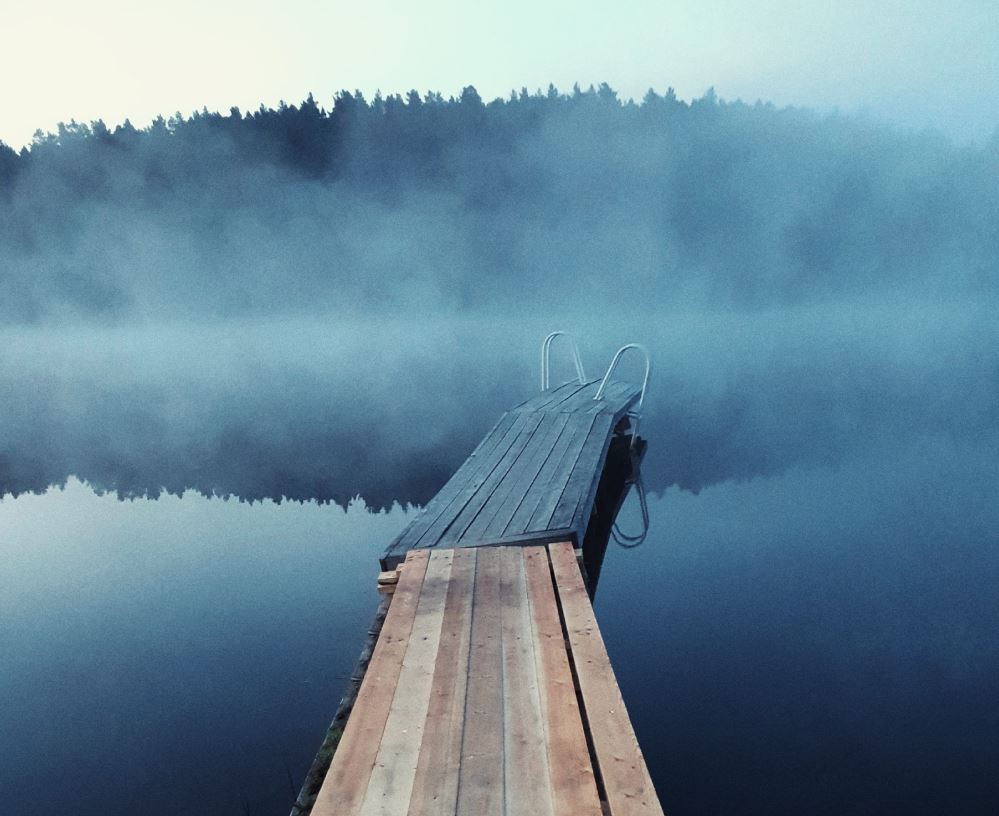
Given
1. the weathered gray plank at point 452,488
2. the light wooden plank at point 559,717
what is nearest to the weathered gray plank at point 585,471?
the weathered gray plank at point 452,488

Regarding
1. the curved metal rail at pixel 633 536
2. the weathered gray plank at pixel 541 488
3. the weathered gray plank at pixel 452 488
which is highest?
the weathered gray plank at pixel 541 488

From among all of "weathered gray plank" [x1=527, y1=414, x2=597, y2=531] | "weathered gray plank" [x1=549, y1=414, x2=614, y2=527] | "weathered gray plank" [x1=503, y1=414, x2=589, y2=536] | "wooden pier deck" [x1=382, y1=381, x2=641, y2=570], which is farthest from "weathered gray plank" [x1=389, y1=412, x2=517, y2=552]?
"weathered gray plank" [x1=549, y1=414, x2=614, y2=527]

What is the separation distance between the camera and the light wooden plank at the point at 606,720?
210cm

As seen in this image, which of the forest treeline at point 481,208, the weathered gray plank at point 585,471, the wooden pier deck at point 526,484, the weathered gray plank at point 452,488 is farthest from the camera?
the forest treeline at point 481,208

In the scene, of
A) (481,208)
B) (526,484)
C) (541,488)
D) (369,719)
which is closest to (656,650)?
(541,488)

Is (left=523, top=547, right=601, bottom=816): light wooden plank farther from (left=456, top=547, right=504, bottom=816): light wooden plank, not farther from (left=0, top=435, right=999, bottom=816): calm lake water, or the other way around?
(left=0, top=435, right=999, bottom=816): calm lake water

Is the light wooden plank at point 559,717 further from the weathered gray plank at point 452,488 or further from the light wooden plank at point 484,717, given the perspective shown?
the weathered gray plank at point 452,488

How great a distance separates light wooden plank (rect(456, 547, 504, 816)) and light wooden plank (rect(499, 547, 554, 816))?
0.03 meters

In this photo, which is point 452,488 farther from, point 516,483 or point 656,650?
point 656,650

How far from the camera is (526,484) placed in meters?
5.94

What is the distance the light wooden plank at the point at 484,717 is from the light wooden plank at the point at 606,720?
0.33 metres

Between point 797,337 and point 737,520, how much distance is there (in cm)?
2098

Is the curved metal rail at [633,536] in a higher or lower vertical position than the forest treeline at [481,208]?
lower

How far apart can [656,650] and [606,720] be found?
2.19m
